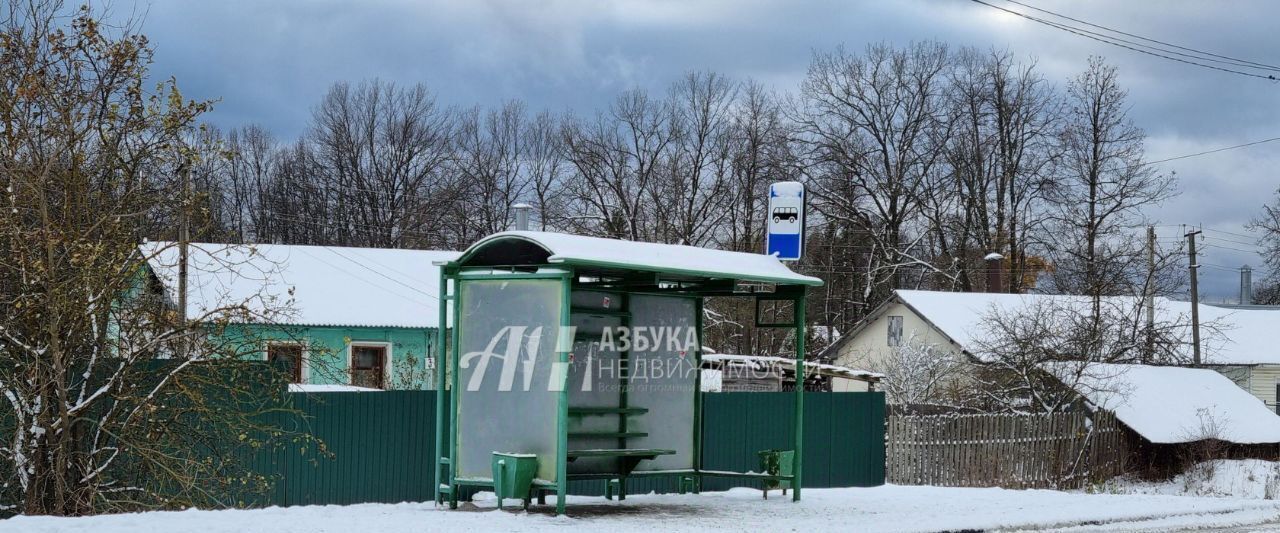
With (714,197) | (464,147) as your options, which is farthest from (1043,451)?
(464,147)

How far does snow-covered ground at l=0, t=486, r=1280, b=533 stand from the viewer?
10.8m

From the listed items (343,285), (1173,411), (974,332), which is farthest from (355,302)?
(1173,411)

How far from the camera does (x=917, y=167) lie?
160ft

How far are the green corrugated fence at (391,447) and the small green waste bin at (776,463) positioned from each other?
171 centimetres

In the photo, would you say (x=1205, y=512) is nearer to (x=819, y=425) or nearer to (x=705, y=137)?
(x=819, y=425)

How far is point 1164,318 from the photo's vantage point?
44312 millimetres

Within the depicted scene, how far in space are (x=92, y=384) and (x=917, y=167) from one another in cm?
4029

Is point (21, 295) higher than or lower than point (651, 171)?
lower

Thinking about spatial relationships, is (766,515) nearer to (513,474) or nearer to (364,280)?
(513,474)

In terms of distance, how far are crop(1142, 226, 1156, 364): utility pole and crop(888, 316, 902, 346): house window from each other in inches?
300

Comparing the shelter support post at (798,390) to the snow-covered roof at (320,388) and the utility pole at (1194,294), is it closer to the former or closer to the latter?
the snow-covered roof at (320,388)

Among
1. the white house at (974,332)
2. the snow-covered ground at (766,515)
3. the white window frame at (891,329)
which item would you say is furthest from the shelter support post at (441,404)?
the white window frame at (891,329)

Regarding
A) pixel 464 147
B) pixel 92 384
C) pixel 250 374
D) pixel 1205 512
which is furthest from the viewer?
pixel 464 147

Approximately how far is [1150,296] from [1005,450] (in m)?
14.2
